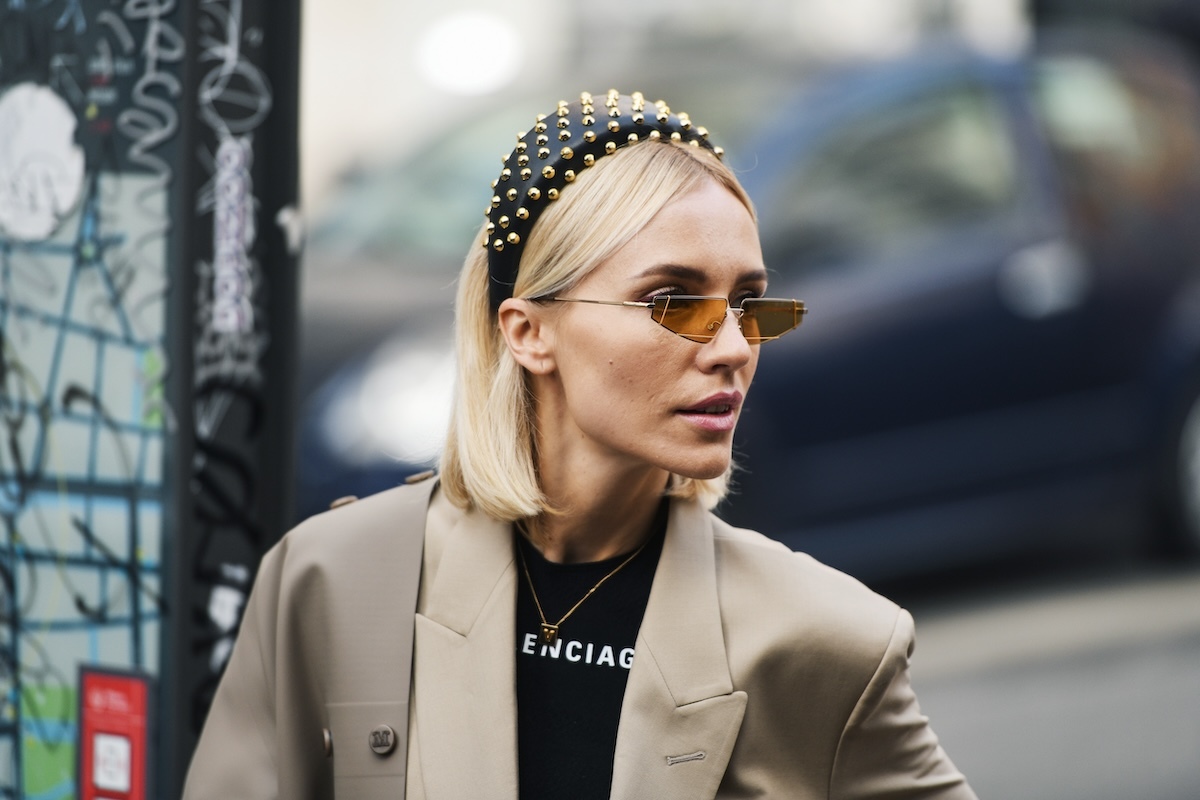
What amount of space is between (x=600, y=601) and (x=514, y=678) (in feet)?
0.60

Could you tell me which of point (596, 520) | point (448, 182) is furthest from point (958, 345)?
point (596, 520)

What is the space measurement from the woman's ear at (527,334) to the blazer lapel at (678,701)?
1.24 feet

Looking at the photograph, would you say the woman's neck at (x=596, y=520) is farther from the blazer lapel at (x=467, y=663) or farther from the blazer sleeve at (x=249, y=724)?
the blazer sleeve at (x=249, y=724)

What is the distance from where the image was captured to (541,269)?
2.59 meters

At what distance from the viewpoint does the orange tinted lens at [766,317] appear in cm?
254

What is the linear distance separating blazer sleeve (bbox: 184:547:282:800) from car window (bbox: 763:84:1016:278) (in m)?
3.97

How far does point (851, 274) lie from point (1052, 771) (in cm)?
198

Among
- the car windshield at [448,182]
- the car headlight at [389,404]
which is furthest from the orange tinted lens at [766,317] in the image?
the car windshield at [448,182]

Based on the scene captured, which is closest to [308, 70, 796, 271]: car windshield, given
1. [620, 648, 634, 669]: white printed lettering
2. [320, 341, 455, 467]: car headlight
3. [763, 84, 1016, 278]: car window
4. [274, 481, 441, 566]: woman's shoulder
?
[763, 84, 1016, 278]: car window

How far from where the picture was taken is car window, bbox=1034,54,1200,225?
279 inches

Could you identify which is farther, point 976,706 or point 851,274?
point 851,274

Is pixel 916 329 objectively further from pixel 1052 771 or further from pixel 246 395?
pixel 246 395

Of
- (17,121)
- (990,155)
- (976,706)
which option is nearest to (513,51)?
(990,155)

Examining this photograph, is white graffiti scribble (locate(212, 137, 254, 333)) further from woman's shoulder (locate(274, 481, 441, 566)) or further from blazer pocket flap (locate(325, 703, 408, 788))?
blazer pocket flap (locate(325, 703, 408, 788))
